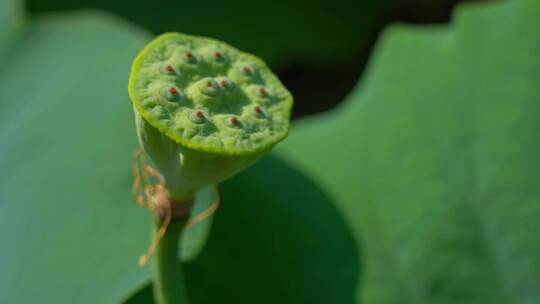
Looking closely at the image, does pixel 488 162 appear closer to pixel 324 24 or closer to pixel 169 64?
pixel 169 64

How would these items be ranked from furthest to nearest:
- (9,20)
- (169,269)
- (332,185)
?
(9,20), (332,185), (169,269)

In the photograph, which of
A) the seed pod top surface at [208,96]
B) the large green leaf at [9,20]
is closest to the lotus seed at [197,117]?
the seed pod top surface at [208,96]

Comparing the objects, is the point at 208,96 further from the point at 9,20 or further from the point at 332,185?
the point at 9,20

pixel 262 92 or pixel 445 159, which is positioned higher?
pixel 262 92

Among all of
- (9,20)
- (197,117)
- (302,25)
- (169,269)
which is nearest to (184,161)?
(197,117)

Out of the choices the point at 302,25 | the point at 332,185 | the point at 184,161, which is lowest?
the point at 302,25

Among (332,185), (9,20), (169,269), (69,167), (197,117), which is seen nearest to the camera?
(197,117)
